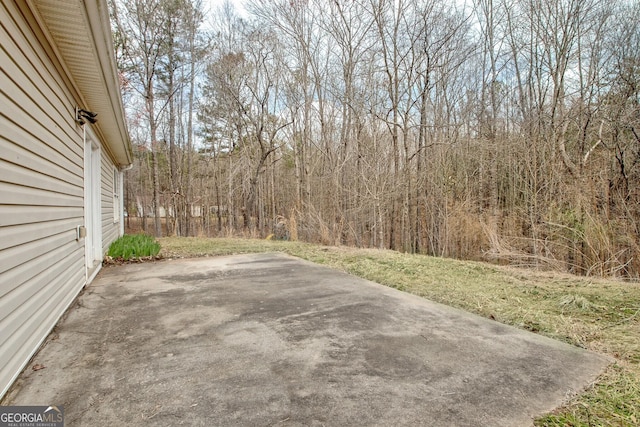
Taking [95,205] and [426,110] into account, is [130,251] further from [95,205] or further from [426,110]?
[426,110]

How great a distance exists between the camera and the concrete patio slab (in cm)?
145

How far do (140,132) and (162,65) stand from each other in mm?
3260

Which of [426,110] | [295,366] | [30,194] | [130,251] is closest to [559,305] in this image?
[295,366]

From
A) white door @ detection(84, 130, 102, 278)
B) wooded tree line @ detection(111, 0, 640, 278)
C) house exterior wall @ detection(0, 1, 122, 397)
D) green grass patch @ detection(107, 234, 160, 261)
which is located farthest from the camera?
wooded tree line @ detection(111, 0, 640, 278)

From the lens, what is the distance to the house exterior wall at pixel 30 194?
169cm

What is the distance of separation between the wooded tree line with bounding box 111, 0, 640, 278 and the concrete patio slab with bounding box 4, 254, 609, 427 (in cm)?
412

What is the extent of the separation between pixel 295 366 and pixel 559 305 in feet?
8.71

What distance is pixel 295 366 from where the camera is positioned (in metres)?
1.86

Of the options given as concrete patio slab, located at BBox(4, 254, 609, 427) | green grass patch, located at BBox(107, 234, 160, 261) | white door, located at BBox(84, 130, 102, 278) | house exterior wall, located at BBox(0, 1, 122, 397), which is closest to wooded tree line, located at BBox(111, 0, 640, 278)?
white door, located at BBox(84, 130, 102, 278)

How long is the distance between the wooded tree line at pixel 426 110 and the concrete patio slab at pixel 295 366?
412 centimetres

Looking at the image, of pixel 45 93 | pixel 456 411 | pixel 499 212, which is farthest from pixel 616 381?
pixel 499 212

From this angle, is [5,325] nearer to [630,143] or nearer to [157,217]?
[630,143]

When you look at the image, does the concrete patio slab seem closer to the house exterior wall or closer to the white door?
the house exterior wall

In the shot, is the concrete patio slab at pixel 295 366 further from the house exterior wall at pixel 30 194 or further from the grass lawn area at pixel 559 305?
the house exterior wall at pixel 30 194
